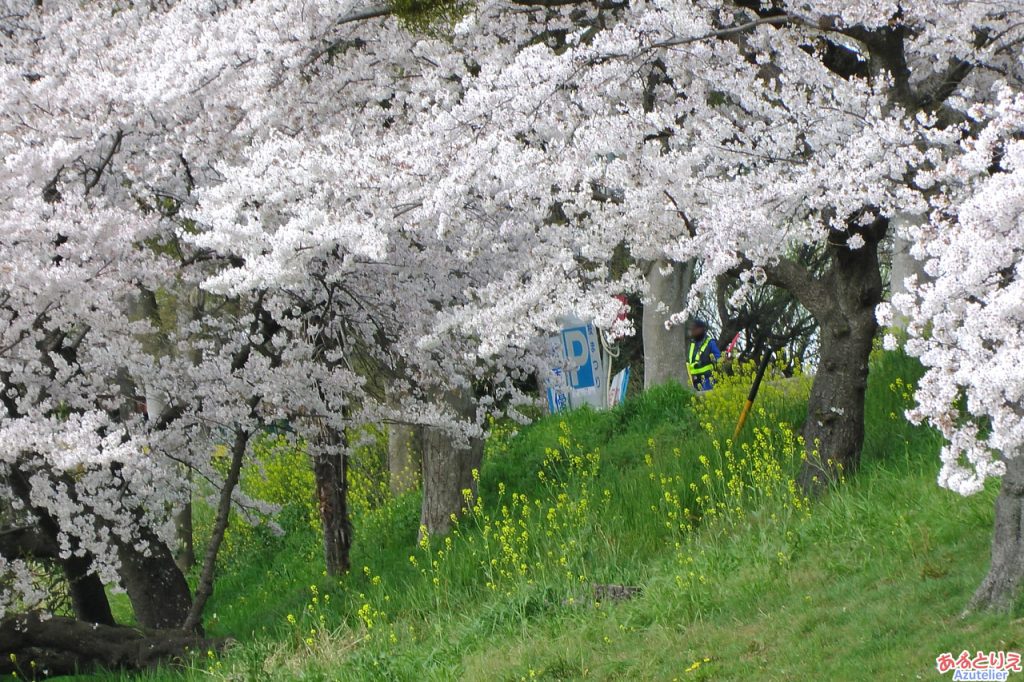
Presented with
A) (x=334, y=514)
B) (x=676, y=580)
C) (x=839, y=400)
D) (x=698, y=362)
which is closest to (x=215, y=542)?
(x=334, y=514)

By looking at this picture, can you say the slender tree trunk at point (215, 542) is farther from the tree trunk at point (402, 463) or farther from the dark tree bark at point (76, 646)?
the tree trunk at point (402, 463)

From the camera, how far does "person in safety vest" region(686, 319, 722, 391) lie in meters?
15.7

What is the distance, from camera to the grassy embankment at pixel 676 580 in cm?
556

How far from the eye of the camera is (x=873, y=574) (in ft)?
20.1

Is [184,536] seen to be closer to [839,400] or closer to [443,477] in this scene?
[443,477]

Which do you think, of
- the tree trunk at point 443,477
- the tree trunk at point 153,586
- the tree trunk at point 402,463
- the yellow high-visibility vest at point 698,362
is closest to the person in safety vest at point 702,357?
the yellow high-visibility vest at point 698,362

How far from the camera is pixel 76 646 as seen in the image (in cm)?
771

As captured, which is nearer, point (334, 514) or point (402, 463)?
point (334, 514)

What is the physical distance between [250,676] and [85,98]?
3.82 m

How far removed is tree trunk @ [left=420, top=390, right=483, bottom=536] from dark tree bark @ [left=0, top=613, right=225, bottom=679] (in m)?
2.30

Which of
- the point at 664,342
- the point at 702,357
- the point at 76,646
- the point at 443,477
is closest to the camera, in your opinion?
the point at 76,646

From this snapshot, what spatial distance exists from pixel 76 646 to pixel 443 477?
10.5ft

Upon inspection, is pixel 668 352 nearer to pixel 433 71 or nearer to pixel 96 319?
pixel 433 71

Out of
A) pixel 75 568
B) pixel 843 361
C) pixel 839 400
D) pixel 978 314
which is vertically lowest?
pixel 75 568
